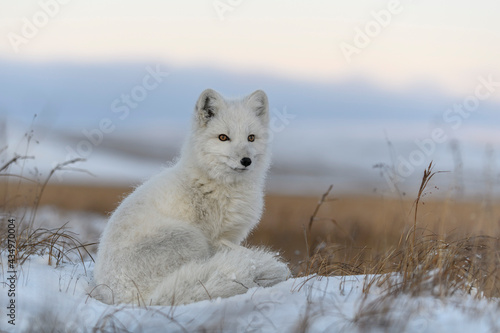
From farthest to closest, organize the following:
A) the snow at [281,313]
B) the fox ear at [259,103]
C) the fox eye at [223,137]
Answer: the fox ear at [259,103] < the fox eye at [223,137] < the snow at [281,313]

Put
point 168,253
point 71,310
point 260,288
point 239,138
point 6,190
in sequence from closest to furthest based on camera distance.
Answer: point 71,310 < point 260,288 < point 168,253 < point 239,138 < point 6,190

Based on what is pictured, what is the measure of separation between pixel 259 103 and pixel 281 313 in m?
2.37

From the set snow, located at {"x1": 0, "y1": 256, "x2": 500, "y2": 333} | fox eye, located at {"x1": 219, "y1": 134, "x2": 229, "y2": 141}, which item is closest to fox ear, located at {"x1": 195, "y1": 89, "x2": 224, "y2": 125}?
fox eye, located at {"x1": 219, "y1": 134, "x2": 229, "y2": 141}

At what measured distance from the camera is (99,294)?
4250mm

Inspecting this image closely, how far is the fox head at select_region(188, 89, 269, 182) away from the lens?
4.70 metres

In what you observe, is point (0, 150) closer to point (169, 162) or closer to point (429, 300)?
point (169, 162)

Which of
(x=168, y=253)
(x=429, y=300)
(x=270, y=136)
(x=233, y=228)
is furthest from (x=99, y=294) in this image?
(x=429, y=300)

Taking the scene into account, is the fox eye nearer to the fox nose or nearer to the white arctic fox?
the white arctic fox

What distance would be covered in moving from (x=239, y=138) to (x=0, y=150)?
8.89ft

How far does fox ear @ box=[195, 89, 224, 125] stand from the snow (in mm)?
1765

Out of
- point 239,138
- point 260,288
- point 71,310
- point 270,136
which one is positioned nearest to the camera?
point 71,310

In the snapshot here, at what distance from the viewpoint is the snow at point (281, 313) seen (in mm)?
3113
